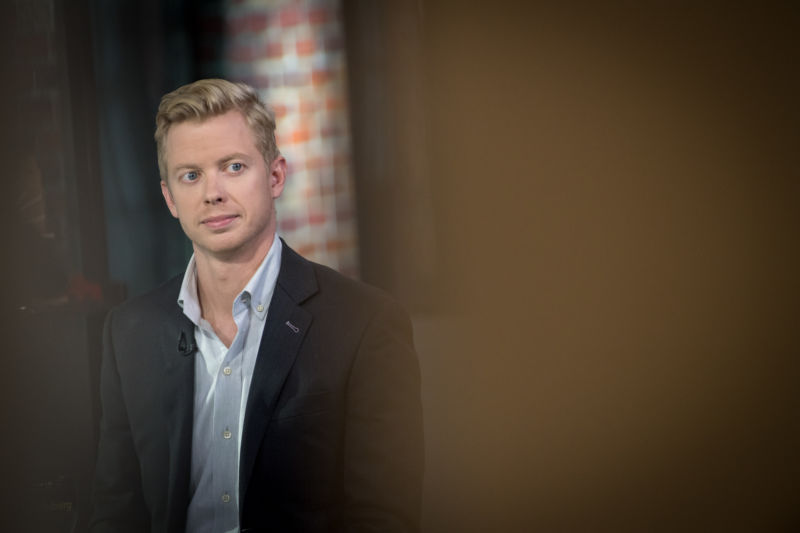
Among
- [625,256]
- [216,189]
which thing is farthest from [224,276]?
[625,256]

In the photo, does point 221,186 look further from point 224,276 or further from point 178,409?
point 178,409

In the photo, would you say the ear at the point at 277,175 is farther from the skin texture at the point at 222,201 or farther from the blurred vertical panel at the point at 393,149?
the blurred vertical panel at the point at 393,149

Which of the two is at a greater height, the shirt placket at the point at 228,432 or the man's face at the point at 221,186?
the man's face at the point at 221,186

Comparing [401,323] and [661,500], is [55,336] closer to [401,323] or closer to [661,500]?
[401,323]

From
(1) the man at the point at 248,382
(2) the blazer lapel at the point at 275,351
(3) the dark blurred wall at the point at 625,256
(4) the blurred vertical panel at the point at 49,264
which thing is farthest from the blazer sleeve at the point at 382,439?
(4) the blurred vertical panel at the point at 49,264

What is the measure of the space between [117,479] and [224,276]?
1.53 feet

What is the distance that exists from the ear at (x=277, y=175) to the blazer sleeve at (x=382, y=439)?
32 centimetres

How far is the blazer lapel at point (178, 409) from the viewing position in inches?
67.7

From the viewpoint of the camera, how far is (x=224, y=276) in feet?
5.74

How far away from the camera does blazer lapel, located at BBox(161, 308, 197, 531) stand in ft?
5.64

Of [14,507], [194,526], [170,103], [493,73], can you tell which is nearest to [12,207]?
[170,103]

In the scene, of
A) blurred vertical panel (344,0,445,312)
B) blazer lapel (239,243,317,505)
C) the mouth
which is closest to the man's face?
the mouth

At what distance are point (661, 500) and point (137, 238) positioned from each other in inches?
56.5

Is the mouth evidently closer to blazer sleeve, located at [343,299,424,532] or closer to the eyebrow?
the eyebrow
